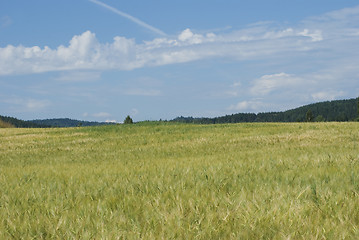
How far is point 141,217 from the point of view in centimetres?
327

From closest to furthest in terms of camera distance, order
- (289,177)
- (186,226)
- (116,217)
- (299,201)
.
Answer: (186,226) < (116,217) < (299,201) < (289,177)

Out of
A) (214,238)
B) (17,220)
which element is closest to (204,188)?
(214,238)

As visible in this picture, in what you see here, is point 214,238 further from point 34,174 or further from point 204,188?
point 34,174

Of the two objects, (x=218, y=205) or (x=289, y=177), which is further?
(x=289, y=177)

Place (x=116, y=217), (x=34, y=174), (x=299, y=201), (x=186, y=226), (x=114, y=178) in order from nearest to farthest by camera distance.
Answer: (x=186, y=226), (x=116, y=217), (x=299, y=201), (x=114, y=178), (x=34, y=174)

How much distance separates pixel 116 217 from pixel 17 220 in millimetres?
1042

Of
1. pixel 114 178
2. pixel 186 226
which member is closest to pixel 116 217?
pixel 186 226

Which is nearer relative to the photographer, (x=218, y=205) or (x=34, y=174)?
(x=218, y=205)

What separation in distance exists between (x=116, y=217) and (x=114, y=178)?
2.42m

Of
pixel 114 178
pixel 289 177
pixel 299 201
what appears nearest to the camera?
pixel 299 201

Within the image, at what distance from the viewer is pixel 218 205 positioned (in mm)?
3496

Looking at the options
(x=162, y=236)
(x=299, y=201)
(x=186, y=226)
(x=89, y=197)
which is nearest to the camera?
(x=162, y=236)

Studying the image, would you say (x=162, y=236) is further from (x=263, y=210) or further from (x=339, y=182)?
(x=339, y=182)

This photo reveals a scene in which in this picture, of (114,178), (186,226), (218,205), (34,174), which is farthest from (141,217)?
(34,174)
